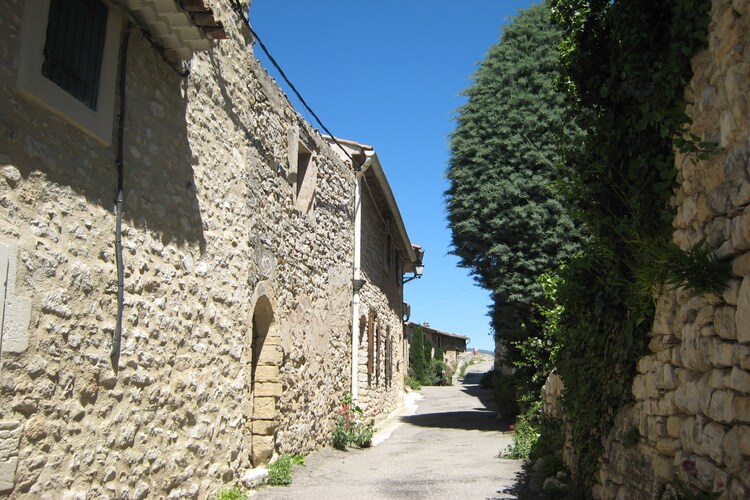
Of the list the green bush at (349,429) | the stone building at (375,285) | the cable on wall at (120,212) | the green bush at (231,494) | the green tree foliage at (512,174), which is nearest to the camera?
the cable on wall at (120,212)

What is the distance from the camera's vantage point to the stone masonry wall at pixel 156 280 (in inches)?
147

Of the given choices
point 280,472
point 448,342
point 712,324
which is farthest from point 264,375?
point 448,342

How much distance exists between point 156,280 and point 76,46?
175 centimetres

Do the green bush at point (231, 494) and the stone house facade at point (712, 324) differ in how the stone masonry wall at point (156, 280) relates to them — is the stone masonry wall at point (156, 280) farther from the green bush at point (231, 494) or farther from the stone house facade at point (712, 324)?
the stone house facade at point (712, 324)

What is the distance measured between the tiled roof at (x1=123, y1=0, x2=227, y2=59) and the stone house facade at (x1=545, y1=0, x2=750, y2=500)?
333 cm

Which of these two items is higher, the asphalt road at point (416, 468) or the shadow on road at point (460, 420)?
the shadow on road at point (460, 420)

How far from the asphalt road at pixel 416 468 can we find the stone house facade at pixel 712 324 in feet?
8.59

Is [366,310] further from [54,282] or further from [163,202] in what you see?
[54,282]

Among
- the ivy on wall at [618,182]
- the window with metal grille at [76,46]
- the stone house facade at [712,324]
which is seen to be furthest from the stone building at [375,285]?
the window with metal grille at [76,46]

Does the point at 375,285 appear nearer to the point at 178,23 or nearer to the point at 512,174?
the point at 512,174

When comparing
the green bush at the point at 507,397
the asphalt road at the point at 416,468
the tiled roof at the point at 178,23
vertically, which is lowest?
the asphalt road at the point at 416,468

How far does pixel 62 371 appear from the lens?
3955mm

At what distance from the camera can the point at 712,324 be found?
3598 millimetres

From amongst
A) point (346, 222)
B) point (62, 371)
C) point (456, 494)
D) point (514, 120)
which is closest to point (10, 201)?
point (62, 371)
